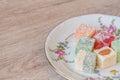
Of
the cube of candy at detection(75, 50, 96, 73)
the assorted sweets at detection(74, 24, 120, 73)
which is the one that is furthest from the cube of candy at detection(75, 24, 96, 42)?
the cube of candy at detection(75, 50, 96, 73)

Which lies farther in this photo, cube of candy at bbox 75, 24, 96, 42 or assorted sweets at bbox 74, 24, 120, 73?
cube of candy at bbox 75, 24, 96, 42

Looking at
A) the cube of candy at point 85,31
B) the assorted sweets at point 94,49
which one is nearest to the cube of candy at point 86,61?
the assorted sweets at point 94,49

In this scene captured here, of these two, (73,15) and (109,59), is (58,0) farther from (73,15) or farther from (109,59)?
(109,59)

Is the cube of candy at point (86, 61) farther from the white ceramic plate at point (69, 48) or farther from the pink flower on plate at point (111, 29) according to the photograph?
the pink flower on plate at point (111, 29)

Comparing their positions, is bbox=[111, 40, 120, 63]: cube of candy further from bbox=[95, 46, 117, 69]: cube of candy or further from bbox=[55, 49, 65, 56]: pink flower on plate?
bbox=[55, 49, 65, 56]: pink flower on plate

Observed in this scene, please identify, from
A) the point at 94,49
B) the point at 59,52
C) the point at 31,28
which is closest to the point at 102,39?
the point at 94,49

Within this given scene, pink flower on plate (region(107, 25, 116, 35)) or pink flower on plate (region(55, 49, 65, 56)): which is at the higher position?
pink flower on plate (region(107, 25, 116, 35))
